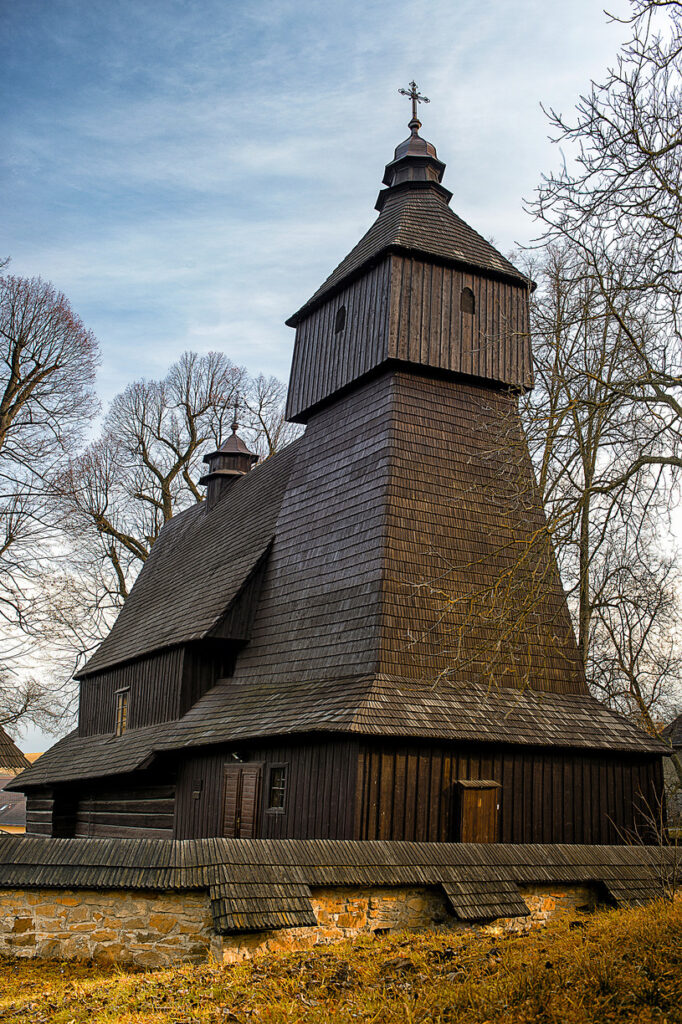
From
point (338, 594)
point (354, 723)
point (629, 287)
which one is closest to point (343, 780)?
point (354, 723)

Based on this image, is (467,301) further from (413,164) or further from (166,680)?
(166,680)

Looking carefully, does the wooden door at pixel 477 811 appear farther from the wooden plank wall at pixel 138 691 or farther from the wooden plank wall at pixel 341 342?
the wooden plank wall at pixel 341 342

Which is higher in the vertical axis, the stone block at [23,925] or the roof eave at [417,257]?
the roof eave at [417,257]

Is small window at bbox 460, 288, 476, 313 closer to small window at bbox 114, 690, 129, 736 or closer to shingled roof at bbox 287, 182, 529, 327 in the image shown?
shingled roof at bbox 287, 182, 529, 327

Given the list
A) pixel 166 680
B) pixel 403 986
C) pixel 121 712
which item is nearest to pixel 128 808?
pixel 166 680

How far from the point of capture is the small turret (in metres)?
26.7

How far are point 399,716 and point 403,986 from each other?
6.27m

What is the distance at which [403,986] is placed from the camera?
686 centimetres

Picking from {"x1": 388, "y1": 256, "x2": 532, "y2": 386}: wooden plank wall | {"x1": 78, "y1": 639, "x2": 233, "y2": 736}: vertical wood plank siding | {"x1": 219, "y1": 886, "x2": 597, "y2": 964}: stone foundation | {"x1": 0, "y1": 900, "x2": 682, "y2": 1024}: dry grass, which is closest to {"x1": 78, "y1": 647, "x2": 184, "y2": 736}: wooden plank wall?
{"x1": 78, "y1": 639, "x2": 233, "y2": 736}: vertical wood plank siding

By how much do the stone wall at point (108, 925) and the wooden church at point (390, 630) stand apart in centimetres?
427

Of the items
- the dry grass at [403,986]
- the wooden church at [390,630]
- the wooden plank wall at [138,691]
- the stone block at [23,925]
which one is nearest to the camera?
the dry grass at [403,986]

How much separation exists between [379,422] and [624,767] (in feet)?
22.3

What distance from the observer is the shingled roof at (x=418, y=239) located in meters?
17.5

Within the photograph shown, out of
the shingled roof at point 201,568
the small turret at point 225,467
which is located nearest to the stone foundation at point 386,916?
the shingled roof at point 201,568
